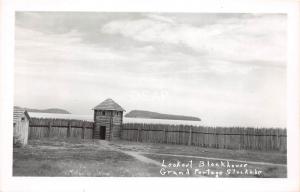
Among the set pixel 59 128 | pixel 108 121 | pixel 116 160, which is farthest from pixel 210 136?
pixel 59 128

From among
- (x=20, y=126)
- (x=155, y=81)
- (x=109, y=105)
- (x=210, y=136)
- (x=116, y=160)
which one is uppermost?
(x=155, y=81)

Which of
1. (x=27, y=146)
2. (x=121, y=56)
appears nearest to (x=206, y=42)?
(x=121, y=56)

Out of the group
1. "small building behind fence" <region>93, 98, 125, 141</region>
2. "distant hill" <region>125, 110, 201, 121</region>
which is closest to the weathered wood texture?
"small building behind fence" <region>93, 98, 125, 141</region>

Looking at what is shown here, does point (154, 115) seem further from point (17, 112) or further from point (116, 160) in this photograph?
point (17, 112)

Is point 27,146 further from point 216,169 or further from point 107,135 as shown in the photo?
point 216,169

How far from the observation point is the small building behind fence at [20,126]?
643cm

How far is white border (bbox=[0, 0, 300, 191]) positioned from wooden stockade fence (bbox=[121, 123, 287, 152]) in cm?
27

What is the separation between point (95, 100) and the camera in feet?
21.7

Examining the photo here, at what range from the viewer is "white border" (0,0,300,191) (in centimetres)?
637

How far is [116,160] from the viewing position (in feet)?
21.4

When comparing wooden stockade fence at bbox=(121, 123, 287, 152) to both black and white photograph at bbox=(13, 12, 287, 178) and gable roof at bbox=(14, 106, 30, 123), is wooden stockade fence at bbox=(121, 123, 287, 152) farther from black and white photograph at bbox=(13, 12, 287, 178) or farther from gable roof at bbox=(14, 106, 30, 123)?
gable roof at bbox=(14, 106, 30, 123)
